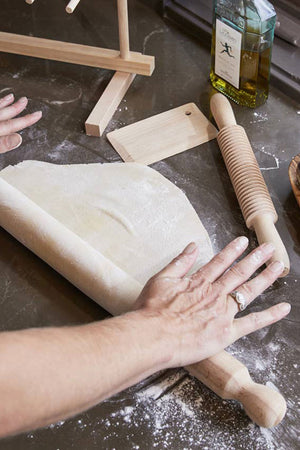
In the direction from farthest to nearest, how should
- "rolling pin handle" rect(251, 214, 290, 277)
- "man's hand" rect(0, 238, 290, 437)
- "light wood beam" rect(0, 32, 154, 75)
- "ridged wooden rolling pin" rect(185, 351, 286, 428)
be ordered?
1. "light wood beam" rect(0, 32, 154, 75)
2. "rolling pin handle" rect(251, 214, 290, 277)
3. "ridged wooden rolling pin" rect(185, 351, 286, 428)
4. "man's hand" rect(0, 238, 290, 437)

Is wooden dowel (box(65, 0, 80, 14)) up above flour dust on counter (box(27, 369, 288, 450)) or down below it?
above

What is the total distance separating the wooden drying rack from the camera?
1.54 meters

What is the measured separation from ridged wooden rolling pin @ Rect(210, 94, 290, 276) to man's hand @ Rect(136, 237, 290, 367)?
76 millimetres

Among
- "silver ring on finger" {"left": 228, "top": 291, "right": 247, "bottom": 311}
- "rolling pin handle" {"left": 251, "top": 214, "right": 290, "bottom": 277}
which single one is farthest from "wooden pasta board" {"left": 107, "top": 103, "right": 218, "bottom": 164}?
A: "silver ring on finger" {"left": 228, "top": 291, "right": 247, "bottom": 311}

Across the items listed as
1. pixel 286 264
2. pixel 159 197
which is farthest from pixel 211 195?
pixel 286 264

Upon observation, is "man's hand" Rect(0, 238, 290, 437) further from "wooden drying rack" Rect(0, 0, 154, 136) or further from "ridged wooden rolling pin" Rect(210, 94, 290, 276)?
"wooden drying rack" Rect(0, 0, 154, 136)

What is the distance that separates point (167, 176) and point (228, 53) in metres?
0.36

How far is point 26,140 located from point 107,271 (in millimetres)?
551

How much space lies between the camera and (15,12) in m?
1.91

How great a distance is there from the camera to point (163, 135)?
1.50 meters

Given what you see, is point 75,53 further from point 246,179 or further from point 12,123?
point 246,179

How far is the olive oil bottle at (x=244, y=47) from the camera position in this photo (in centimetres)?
138

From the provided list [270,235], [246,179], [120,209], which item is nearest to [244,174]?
[246,179]

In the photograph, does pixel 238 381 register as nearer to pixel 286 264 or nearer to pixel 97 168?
pixel 286 264
